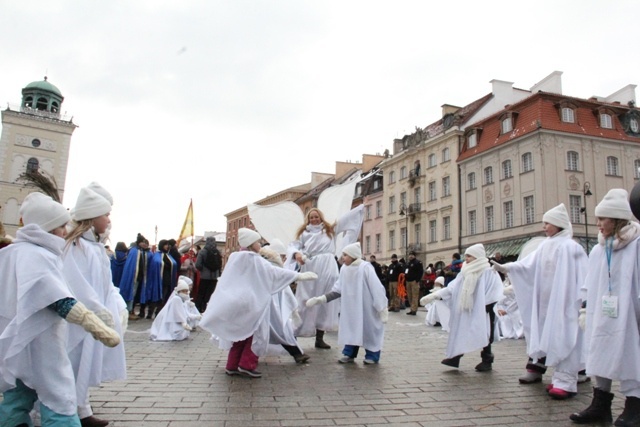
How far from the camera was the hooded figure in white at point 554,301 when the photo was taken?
5.31 m

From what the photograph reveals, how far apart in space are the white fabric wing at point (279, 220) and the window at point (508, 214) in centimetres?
3027

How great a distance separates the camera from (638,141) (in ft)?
120

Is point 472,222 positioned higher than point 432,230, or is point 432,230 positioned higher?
point 472,222

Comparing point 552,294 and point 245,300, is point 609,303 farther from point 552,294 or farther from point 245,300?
point 245,300

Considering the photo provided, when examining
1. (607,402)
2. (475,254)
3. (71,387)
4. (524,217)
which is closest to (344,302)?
(475,254)

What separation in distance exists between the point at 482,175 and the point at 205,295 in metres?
30.4

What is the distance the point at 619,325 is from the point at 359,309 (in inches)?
143

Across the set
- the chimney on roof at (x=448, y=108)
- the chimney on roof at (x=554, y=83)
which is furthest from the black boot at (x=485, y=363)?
the chimney on roof at (x=448, y=108)

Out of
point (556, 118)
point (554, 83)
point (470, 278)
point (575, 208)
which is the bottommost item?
point (470, 278)

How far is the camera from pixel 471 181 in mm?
41500

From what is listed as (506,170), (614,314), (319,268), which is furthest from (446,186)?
(614,314)

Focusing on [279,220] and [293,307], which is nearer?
[293,307]

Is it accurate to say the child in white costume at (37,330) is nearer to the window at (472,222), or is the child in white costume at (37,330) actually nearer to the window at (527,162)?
the window at (527,162)

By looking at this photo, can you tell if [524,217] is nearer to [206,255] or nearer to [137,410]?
[206,255]
